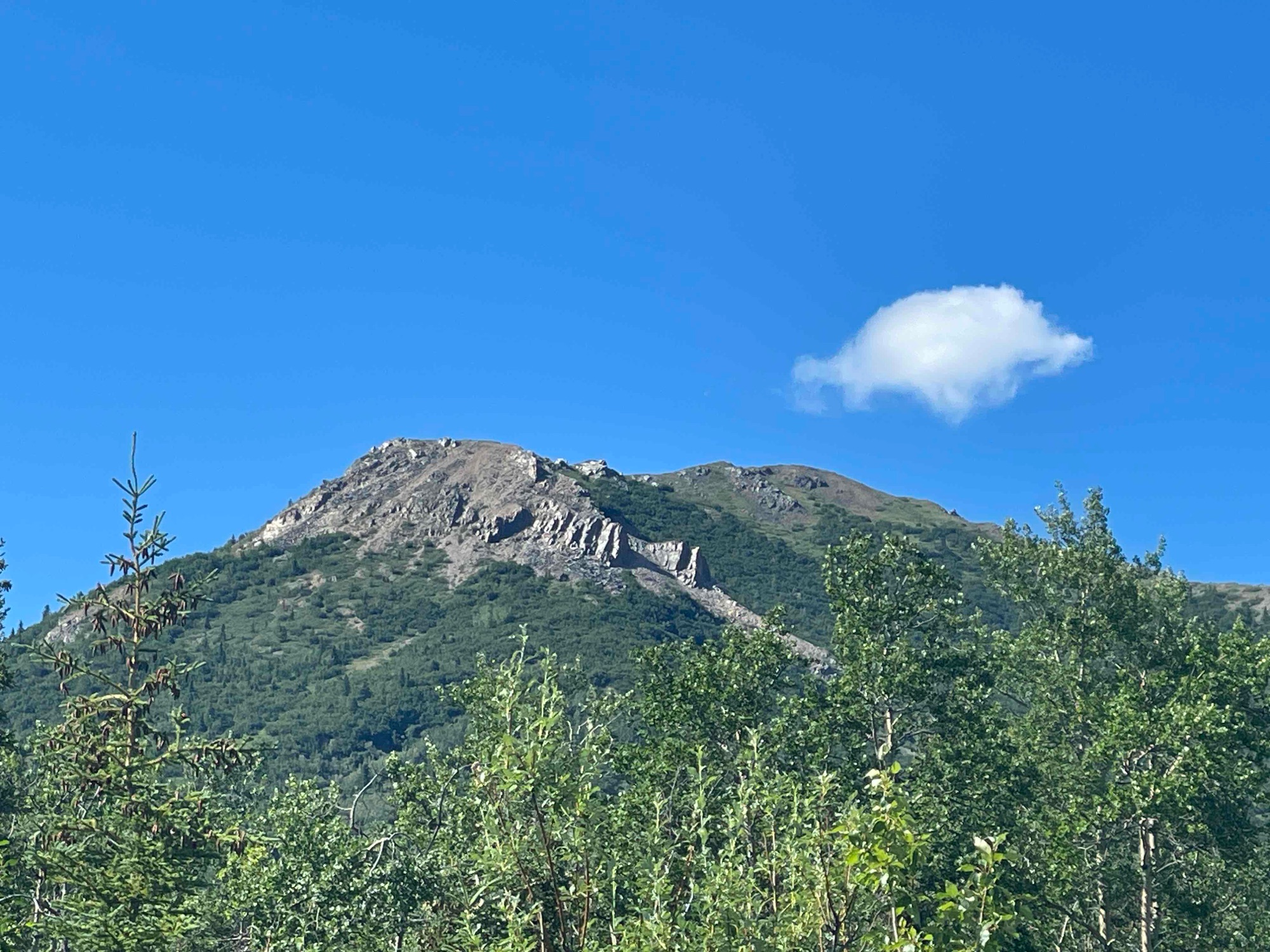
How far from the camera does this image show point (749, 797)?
13.5 m

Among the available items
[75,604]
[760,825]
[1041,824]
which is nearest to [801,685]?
[1041,824]

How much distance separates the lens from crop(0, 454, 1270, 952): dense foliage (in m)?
10.4

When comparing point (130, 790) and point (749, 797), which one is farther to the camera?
point (130, 790)

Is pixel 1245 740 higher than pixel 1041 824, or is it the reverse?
pixel 1245 740

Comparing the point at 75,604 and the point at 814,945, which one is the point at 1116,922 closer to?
the point at 814,945

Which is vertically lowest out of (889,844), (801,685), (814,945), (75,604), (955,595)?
(814,945)

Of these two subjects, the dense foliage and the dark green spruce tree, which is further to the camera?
the dark green spruce tree

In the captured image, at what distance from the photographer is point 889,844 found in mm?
8195

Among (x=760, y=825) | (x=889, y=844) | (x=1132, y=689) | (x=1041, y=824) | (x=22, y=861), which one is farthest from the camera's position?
(x=1132, y=689)

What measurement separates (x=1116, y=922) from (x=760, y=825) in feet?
83.9

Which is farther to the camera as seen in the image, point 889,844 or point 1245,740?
point 1245,740

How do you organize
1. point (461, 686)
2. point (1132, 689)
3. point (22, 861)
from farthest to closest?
point (461, 686), point (1132, 689), point (22, 861)

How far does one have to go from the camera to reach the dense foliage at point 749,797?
34.0 ft

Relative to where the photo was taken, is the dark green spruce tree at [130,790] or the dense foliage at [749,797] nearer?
the dense foliage at [749,797]
